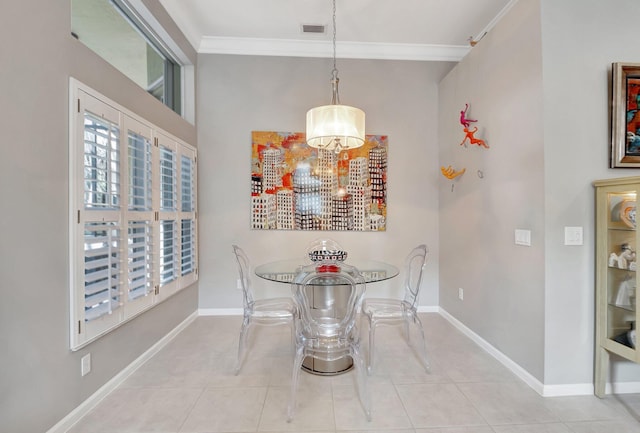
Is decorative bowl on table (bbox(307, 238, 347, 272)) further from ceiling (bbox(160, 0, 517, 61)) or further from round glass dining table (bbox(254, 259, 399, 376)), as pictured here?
ceiling (bbox(160, 0, 517, 61))

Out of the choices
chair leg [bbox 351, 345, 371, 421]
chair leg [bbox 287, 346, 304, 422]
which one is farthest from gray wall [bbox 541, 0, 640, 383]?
chair leg [bbox 287, 346, 304, 422]

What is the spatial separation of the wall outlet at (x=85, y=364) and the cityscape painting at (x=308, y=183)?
1.96 meters

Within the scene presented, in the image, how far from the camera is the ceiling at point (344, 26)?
286cm

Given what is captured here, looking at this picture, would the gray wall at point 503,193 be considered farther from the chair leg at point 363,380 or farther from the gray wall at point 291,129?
the chair leg at point 363,380

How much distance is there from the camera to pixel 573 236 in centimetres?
200

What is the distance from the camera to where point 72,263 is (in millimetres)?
1688

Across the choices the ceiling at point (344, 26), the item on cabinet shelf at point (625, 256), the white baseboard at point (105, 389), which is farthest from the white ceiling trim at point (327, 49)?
the white baseboard at point (105, 389)

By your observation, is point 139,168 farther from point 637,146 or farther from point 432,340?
point 637,146

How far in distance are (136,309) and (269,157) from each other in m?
2.06

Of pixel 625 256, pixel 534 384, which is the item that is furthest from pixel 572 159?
pixel 534 384

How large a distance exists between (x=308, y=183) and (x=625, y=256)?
108 inches

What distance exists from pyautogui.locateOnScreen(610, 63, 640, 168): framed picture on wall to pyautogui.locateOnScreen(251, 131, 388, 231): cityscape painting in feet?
6.72

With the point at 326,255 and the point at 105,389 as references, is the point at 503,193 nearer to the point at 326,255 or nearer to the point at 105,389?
the point at 326,255

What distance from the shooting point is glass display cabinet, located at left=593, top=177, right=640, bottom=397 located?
1812mm
